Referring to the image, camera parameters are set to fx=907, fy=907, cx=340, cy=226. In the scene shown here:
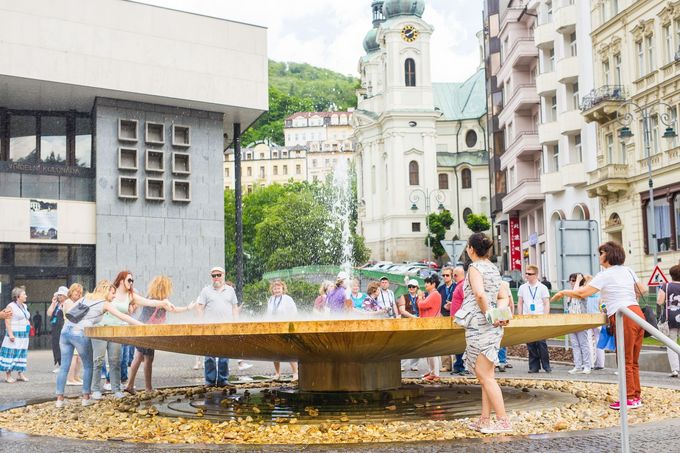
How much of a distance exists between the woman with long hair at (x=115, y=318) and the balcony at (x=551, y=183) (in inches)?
1523

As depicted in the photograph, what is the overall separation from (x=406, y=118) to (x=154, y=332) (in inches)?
3835

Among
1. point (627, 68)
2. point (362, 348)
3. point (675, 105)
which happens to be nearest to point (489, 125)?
point (627, 68)

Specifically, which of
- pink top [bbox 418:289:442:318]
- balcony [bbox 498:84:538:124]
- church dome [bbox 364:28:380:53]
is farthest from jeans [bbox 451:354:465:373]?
church dome [bbox 364:28:380:53]

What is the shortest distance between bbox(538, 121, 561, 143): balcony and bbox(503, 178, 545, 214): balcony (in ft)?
12.3

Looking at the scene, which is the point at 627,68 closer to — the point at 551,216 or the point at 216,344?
the point at 551,216

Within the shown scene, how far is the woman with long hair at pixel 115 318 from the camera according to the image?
12.0 m

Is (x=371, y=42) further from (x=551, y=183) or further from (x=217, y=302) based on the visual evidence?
(x=217, y=302)

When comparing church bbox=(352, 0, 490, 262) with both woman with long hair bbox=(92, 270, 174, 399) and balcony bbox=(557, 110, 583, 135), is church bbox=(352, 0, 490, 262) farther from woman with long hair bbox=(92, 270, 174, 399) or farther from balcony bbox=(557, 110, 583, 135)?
woman with long hair bbox=(92, 270, 174, 399)

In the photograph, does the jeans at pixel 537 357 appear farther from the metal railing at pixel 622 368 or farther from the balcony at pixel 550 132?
the balcony at pixel 550 132

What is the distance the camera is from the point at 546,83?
49.5m

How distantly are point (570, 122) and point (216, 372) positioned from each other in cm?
3608

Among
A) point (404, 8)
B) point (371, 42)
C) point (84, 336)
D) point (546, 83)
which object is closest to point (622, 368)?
point (84, 336)

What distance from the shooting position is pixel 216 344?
384 inches

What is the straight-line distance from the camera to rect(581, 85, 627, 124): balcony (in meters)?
41.7
